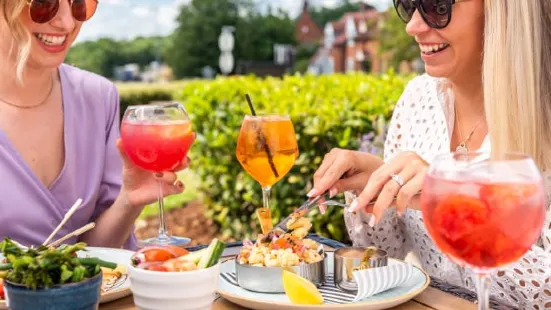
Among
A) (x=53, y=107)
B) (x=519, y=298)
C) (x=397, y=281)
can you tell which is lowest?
(x=519, y=298)

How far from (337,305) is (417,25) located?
104cm

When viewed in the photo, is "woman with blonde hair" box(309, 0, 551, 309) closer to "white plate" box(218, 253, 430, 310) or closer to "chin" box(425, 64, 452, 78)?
"chin" box(425, 64, 452, 78)

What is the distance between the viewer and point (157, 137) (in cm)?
234

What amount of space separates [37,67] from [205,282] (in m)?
1.45

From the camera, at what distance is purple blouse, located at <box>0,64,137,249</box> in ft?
8.39

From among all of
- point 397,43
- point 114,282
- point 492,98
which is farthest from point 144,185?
point 397,43

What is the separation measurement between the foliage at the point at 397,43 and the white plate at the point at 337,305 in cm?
2097

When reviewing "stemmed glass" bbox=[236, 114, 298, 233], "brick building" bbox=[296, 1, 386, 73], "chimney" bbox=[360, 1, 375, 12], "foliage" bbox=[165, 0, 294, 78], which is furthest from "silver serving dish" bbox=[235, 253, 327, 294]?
"foliage" bbox=[165, 0, 294, 78]

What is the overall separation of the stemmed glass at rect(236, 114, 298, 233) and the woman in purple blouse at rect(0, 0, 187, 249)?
0.97 ft

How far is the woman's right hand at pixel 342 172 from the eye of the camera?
223cm

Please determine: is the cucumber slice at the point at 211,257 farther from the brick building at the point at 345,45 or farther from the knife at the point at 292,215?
the brick building at the point at 345,45

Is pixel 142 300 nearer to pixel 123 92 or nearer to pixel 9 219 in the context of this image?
pixel 9 219

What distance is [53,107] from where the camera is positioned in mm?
2795

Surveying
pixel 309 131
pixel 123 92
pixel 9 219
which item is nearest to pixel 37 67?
pixel 9 219
